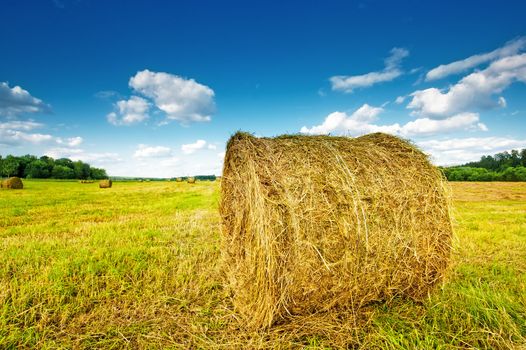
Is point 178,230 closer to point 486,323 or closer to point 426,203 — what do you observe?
point 426,203

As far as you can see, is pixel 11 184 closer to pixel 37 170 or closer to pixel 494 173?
pixel 37 170

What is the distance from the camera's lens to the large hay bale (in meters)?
3.68

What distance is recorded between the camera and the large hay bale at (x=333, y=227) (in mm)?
3676

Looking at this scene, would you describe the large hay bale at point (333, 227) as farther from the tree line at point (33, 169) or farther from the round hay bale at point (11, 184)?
the tree line at point (33, 169)

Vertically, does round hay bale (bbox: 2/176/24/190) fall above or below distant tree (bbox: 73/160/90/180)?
below

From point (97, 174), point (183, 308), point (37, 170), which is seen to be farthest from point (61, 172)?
point (183, 308)

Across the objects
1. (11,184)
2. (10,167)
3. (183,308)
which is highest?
(10,167)

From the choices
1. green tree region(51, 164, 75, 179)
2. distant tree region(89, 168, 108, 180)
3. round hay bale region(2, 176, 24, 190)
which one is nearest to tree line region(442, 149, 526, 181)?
round hay bale region(2, 176, 24, 190)

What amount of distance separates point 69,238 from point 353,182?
6.59 m

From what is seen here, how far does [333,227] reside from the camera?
151 inches

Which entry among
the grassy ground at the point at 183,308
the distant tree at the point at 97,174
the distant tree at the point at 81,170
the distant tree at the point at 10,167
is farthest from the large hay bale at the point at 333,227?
the distant tree at the point at 97,174

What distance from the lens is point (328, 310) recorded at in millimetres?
3988

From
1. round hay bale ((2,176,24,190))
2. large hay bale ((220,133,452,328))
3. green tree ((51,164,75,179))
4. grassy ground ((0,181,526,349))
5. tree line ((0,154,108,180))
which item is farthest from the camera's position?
green tree ((51,164,75,179))

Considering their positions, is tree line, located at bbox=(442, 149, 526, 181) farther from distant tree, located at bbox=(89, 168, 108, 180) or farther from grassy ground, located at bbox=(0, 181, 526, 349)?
distant tree, located at bbox=(89, 168, 108, 180)
